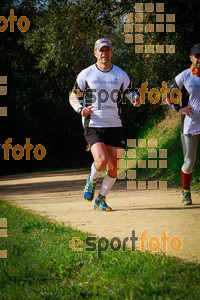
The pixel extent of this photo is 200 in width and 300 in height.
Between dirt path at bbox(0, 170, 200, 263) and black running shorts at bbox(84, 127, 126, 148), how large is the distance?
3.50ft

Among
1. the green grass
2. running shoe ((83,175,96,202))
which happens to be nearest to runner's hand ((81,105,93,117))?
running shoe ((83,175,96,202))

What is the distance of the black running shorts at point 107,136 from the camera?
7.36m

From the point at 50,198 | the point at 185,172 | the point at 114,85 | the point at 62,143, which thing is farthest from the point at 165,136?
the point at 62,143

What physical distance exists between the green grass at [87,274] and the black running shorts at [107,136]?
213cm

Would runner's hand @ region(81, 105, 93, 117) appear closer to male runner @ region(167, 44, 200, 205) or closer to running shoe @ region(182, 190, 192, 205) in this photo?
male runner @ region(167, 44, 200, 205)

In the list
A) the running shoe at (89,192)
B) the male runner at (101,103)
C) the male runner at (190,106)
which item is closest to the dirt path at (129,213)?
the running shoe at (89,192)

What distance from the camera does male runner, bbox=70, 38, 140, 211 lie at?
723 centimetres

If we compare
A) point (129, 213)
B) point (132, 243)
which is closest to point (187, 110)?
point (129, 213)

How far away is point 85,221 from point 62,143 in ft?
71.7

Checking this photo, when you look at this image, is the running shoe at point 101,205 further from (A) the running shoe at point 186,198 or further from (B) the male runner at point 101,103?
(A) the running shoe at point 186,198

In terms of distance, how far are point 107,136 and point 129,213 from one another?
1.21m

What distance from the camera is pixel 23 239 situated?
19.0ft

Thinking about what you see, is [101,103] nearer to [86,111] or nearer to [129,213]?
[86,111]

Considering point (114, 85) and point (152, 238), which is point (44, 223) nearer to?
point (152, 238)
